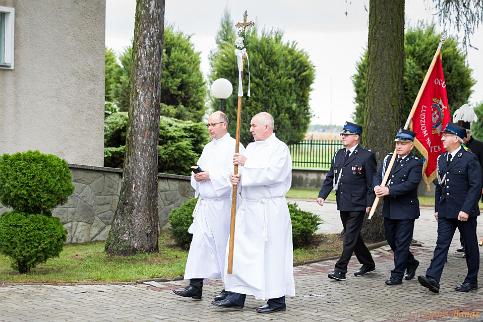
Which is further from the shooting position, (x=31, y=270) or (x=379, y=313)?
(x=31, y=270)

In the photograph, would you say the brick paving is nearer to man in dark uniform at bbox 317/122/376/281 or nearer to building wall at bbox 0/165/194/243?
man in dark uniform at bbox 317/122/376/281

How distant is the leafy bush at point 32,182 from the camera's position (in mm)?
10734

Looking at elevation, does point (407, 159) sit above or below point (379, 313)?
above

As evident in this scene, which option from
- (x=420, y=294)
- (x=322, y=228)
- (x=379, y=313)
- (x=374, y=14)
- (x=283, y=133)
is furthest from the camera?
(x=283, y=133)

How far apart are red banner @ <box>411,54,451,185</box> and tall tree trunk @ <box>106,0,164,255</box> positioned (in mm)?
3606

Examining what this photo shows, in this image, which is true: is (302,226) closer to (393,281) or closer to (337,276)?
(337,276)

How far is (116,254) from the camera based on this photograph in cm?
1249

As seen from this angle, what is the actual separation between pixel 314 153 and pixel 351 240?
22.4 m

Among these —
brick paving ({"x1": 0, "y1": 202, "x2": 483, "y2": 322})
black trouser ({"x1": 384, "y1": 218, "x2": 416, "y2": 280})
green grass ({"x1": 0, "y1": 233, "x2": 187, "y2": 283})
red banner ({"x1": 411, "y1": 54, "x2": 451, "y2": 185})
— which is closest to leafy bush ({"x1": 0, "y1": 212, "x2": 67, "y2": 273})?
green grass ({"x1": 0, "y1": 233, "x2": 187, "y2": 283})

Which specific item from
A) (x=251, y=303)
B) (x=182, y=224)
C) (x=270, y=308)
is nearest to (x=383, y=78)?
(x=182, y=224)

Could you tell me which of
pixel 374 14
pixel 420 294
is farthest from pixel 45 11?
pixel 420 294

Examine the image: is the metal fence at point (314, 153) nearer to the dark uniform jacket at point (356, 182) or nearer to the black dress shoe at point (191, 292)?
the dark uniform jacket at point (356, 182)

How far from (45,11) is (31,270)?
5695mm

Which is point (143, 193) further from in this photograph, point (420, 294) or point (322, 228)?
point (322, 228)
